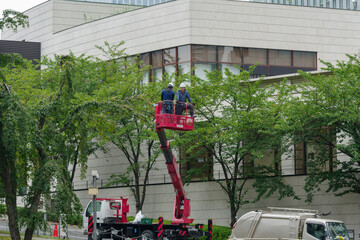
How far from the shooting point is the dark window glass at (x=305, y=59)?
1934 inches

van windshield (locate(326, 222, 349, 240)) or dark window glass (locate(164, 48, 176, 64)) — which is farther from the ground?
dark window glass (locate(164, 48, 176, 64))

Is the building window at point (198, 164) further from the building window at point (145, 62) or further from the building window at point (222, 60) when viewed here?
the building window at point (145, 62)

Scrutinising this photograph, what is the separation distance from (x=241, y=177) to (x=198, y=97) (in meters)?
6.12

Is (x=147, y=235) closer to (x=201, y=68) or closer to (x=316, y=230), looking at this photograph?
(x=316, y=230)

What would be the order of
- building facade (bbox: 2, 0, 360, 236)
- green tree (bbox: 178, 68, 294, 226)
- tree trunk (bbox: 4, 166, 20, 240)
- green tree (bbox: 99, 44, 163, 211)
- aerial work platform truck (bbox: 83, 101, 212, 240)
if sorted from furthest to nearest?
1. building facade (bbox: 2, 0, 360, 236)
2. green tree (bbox: 99, 44, 163, 211)
3. green tree (bbox: 178, 68, 294, 226)
4. aerial work platform truck (bbox: 83, 101, 212, 240)
5. tree trunk (bbox: 4, 166, 20, 240)

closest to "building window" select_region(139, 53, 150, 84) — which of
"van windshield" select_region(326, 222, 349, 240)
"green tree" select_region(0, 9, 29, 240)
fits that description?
"green tree" select_region(0, 9, 29, 240)

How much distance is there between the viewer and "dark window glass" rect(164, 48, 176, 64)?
4722cm

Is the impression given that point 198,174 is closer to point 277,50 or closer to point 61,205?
point 277,50

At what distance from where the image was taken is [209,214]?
41.8 meters

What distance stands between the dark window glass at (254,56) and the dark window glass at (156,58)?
6309 millimetres

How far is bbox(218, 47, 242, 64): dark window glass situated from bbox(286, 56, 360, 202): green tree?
13439 mm

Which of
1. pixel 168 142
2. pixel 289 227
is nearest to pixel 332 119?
pixel 168 142

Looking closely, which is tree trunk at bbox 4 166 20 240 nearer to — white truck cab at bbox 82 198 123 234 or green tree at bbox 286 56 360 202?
white truck cab at bbox 82 198 123 234

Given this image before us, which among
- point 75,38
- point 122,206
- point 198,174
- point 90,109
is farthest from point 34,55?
point 90,109
